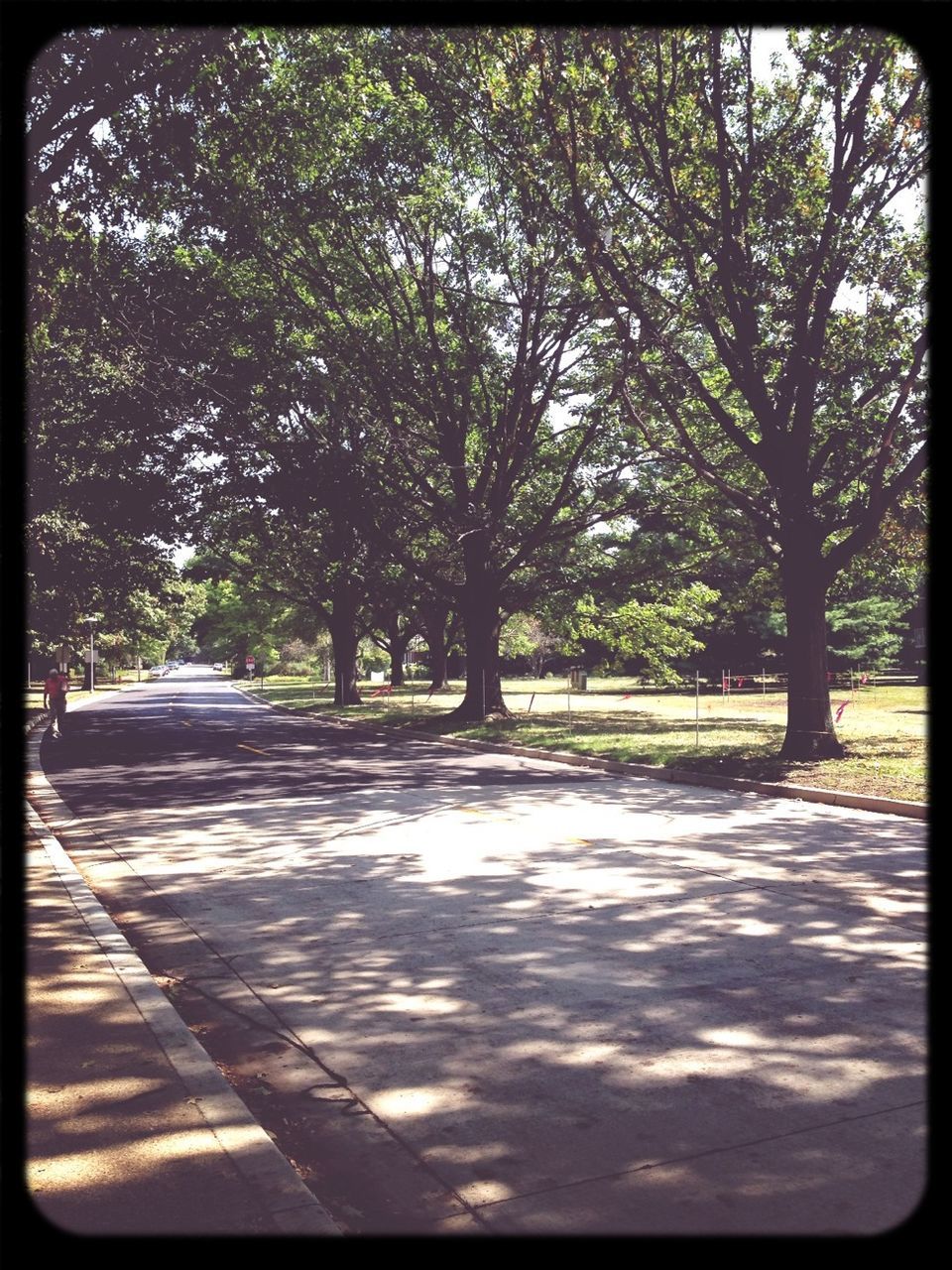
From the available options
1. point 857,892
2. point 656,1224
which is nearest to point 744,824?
point 857,892

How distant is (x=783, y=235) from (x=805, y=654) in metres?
6.65

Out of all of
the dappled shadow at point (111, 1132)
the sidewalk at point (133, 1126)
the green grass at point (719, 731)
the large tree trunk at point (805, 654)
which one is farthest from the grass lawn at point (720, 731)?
the dappled shadow at point (111, 1132)

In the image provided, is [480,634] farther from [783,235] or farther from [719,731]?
[783,235]

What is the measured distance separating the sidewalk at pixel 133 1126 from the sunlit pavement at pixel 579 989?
1.15ft

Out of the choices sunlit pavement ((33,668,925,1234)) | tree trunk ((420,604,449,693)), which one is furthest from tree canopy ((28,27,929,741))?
tree trunk ((420,604,449,693))

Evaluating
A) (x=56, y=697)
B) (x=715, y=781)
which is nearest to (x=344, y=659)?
(x=56, y=697)

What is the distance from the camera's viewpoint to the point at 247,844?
10594 millimetres

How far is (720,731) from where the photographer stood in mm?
24625

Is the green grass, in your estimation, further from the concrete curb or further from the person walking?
the person walking

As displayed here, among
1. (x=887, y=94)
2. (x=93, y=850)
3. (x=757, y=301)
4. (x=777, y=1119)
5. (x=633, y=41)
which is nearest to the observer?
(x=777, y=1119)

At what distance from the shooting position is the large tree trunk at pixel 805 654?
17.2 m

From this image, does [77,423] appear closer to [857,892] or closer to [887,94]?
[887,94]

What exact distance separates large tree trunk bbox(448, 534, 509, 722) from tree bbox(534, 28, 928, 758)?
11.3 meters

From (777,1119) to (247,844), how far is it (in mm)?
7287
